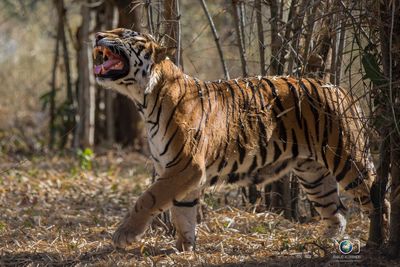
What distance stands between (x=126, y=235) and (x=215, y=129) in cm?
110

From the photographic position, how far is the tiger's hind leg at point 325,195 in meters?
6.49

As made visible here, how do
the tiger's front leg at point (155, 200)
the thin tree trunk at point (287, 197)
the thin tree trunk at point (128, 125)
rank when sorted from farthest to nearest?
the thin tree trunk at point (128, 125) → the thin tree trunk at point (287, 197) → the tiger's front leg at point (155, 200)

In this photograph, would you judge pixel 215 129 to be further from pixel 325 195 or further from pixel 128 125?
pixel 128 125

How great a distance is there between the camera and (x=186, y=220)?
578 centimetres

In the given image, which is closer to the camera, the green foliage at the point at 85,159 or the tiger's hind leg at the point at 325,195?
the tiger's hind leg at the point at 325,195

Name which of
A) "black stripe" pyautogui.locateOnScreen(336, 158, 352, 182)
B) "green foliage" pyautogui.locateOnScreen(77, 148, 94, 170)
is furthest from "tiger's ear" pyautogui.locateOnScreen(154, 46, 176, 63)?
"green foliage" pyautogui.locateOnScreen(77, 148, 94, 170)

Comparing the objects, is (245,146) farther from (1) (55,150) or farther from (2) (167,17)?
(1) (55,150)

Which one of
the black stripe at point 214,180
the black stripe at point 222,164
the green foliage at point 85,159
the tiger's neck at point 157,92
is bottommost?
the green foliage at point 85,159

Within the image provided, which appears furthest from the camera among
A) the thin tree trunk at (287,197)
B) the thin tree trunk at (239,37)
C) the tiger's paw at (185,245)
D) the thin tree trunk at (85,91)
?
the thin tree trunk at (85,91)

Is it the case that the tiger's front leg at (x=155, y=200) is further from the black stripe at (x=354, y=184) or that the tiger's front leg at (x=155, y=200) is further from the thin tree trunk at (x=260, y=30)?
the thin tree trunk at (x=260, y=30)

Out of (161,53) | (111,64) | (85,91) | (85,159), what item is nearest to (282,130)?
(161,53)

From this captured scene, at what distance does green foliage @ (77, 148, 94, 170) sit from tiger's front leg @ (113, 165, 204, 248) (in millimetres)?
4402

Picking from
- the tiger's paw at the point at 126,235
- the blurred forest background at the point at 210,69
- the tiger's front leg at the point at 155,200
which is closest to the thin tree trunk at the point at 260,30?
the blurred forest background at the point at 210,69
